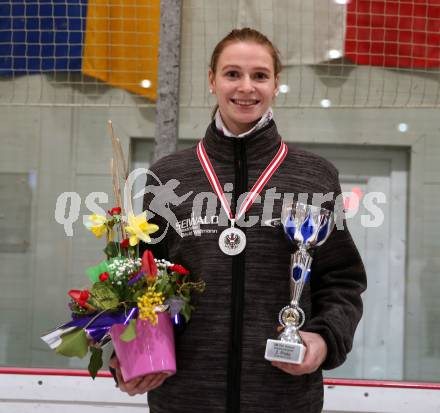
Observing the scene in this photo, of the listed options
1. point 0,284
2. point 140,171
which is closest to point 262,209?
point 140,171

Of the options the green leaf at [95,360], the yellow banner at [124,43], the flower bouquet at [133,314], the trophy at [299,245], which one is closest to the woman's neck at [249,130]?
the trophy at [299,245]

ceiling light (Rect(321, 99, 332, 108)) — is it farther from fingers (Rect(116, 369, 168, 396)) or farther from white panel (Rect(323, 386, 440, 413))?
A: fingers (Rect(116, 369, 168, 396))

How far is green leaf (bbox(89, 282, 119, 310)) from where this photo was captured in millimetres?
1778

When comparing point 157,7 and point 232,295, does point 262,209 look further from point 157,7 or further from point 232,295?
point 157,7

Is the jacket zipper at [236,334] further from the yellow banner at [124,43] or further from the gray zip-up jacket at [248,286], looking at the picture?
the yellow banner at [124,43]

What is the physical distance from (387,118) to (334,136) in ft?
1.01

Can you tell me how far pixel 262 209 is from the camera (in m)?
1.84

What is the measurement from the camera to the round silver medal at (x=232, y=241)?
5.90ft

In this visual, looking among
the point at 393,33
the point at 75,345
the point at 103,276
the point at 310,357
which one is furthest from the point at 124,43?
the point at 310,357

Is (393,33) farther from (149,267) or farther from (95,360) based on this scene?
(95,360)

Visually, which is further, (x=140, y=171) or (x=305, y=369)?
(x=140, y=171)

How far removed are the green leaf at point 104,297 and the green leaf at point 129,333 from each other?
82 mm

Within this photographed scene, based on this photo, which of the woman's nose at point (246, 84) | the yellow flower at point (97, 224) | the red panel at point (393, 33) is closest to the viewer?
the woman's nose at point (246, 84)

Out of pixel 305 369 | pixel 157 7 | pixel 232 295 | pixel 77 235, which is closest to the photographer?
pixel 305 369
